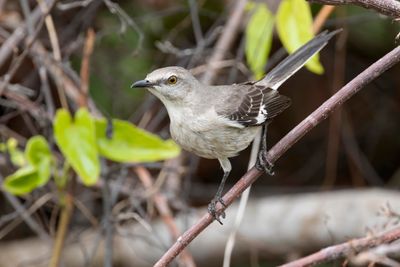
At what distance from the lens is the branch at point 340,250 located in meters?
2.67

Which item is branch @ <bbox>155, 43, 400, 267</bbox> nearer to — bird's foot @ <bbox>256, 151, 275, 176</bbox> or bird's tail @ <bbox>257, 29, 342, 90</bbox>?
bird's foot @ <bbox>256, 151, 275, 176</bbox>

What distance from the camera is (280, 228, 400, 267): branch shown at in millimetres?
2666

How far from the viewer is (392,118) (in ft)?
17.6

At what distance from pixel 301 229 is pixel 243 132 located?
1.64 metres

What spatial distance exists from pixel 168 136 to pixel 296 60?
143cm

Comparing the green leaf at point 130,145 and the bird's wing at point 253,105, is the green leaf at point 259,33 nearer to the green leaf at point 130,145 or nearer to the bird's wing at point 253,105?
the bird's wing at point 253,105

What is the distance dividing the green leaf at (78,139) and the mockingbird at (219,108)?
0.38 meters

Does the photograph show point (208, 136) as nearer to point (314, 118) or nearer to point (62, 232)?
point (314, 118)

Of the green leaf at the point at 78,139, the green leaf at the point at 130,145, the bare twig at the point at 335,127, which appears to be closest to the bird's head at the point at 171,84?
the green leaf at the point at 130,145

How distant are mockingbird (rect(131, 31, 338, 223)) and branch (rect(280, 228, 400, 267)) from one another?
15.8 inches

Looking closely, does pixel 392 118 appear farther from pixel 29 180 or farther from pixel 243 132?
pixel 29 180

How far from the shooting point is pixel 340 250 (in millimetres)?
2713

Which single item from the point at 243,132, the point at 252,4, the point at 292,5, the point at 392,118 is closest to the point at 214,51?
the point at 252,4

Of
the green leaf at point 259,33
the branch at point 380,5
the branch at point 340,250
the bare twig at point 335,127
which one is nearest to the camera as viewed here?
the branch at point 380,5
